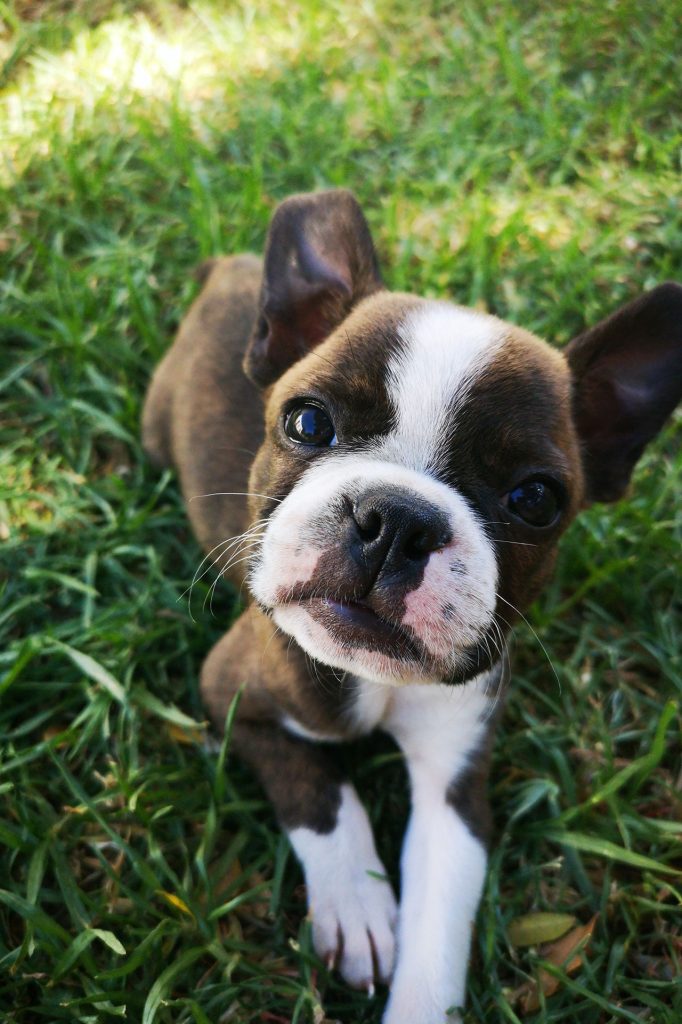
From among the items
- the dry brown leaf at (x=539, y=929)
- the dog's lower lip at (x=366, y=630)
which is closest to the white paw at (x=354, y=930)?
the dry brown leaf at (x=539, y=929)

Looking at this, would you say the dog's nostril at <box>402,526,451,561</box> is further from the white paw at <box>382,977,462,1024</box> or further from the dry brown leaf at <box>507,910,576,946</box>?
the dry brown leaf at <box>507,910,576,946</box>

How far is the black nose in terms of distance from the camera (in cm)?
235

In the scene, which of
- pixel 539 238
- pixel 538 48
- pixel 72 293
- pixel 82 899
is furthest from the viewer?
pixel 538 48

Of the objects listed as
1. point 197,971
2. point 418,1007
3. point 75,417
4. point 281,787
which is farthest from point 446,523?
point 75,417

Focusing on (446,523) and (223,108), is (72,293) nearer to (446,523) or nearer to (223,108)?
(223,108)

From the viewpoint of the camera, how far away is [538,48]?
20.9ft

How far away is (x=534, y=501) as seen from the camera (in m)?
2.73

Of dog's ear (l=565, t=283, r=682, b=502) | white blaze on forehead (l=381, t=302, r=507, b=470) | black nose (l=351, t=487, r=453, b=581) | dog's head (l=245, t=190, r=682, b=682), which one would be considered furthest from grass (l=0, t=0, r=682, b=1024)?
white blaze on forehead (l=381, t=302, r=507, b=470)

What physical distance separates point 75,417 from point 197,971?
2717mm

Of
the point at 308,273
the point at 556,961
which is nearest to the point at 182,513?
the point at 308,273

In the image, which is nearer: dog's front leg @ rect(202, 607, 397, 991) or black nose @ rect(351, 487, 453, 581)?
black nose @ rect(351, 487, 453, 581)

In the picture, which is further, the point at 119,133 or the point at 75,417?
the point at 119,133

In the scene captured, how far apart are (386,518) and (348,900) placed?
1618mm

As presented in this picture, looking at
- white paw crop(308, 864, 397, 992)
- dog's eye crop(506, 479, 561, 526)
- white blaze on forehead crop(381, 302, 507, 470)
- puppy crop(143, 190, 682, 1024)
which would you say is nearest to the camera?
puppy crop(143, 190, 682, 1024)
